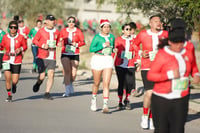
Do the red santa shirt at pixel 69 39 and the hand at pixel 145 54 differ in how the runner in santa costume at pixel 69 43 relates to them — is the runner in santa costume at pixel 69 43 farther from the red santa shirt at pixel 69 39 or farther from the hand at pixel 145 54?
the hand at pixel 145 54

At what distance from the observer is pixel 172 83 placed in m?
7.62

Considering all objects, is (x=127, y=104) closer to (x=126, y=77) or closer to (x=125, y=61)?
(x=126, y=77)

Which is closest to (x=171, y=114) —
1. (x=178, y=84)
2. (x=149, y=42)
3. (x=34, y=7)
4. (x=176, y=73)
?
(x=178, y=84)

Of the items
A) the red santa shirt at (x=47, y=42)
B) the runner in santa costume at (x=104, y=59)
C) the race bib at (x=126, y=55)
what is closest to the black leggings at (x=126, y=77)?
the race bib at (x=126, y=55)

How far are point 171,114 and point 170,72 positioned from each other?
21.1 inches

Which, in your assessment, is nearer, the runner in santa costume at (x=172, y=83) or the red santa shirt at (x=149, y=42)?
the runner in santa costume at (x=172, y=83)

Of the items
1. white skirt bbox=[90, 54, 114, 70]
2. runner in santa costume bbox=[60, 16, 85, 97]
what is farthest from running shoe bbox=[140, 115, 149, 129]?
runner in santa costume bbox=[60, 16, 85, 97]

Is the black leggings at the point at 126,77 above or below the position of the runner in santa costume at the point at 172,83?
below

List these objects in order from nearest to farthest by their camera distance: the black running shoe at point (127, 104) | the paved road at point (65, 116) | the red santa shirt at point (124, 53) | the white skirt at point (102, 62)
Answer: the paved road at point (65, 116)
the white skirt at point (102, 62)
the red santa shirt at point (124, 53)
the black running shoe at point (127, 104)

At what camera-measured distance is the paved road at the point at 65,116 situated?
10.5m

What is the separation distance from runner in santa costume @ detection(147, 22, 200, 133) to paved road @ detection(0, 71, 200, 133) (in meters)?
2.84

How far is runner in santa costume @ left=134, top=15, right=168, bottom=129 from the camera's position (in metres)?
10.6

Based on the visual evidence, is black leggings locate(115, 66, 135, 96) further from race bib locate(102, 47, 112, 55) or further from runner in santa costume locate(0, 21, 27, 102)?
runner in santa costume locate(0, 21, 27, 102)

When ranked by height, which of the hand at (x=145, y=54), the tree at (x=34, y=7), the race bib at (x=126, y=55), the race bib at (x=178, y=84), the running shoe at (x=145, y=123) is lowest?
the running shoe at (x=145, y=123)
